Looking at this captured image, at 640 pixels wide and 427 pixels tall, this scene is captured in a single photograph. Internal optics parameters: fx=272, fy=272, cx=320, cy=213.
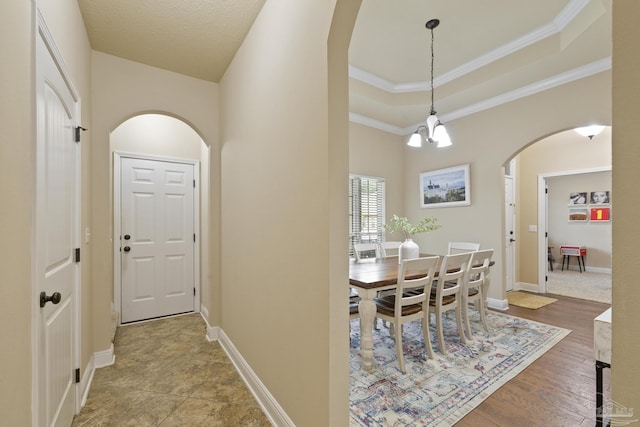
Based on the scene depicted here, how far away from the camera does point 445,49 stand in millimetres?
3166

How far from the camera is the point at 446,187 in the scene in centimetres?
455

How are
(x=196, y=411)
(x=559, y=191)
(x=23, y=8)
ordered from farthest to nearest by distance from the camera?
(x=559, y=191), (x=196, y=411), (x=23, y=8)

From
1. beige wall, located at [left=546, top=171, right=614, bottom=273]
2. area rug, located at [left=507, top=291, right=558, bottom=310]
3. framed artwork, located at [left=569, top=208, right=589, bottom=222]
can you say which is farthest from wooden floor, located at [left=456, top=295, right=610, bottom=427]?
framed artwork, located at [left=569, top=208, right=589, bottom=222]

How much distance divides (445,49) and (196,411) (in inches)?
166

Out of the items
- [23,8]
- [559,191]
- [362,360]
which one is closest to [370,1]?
[23,8]

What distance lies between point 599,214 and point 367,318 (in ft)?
26.4

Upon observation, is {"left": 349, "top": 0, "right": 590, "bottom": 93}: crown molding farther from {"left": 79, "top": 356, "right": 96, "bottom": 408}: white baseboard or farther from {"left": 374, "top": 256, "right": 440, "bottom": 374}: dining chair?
{"left": 79, "top": 356, "right": 96, "bottom": 408}: white baseboard

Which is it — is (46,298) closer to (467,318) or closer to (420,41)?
(467,318)

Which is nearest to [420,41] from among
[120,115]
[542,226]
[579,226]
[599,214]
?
[120,115]

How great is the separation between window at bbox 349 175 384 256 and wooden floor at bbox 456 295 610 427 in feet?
8.93

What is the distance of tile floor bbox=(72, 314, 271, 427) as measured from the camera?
71.2 inches

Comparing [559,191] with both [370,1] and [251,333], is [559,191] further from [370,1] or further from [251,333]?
[251,333]

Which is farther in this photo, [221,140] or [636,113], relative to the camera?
[221,140]

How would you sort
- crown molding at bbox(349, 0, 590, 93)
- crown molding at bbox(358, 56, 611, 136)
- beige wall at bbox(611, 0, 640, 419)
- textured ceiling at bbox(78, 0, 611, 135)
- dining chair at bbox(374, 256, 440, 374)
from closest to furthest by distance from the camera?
beige wall at bbox(611, 0, 640, 419) → textured ceiling at bbox(78, 0, 611, 135) → dining chair at bbox(374, 256, 440, 374) → crown molding at bbox(349, 0, 590, 93) → crown molding at bbox(358, 56, 611, 136)
